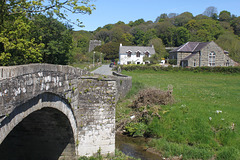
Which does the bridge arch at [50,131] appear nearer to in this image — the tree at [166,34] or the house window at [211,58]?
the house window at [211,58]

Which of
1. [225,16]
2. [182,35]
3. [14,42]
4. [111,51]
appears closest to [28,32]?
[14,42]

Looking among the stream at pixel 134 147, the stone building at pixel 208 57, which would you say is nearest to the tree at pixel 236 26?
the stone building at pixel 208 57

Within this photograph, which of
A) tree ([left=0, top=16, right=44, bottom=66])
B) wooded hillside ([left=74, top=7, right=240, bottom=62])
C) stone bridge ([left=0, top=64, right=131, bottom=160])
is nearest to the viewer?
stone bridge ([left=0, top=64, right=131, bottom=160])

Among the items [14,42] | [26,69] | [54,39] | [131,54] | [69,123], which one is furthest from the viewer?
[131,54]

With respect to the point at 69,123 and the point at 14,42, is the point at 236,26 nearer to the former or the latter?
the point at 14,42

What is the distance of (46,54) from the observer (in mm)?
24906

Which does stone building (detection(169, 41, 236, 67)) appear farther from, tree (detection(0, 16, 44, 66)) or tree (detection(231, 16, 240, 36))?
tree (detection(231, 16, 240, 36))

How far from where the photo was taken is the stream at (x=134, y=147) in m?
11.7

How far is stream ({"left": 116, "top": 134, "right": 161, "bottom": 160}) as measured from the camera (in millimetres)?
11712

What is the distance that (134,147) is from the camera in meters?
12.6

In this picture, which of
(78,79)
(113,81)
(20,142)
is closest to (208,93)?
(113,81)

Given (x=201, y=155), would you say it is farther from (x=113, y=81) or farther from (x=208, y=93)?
(x=208, y=93)

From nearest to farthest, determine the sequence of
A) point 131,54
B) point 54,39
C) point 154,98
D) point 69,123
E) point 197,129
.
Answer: point 69,123
point 197,129
point 154,98
point 54,39
point 131,54

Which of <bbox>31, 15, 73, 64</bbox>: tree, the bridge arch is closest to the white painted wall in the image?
<bbox>31, 15, 73, 64</bbox>: tree
